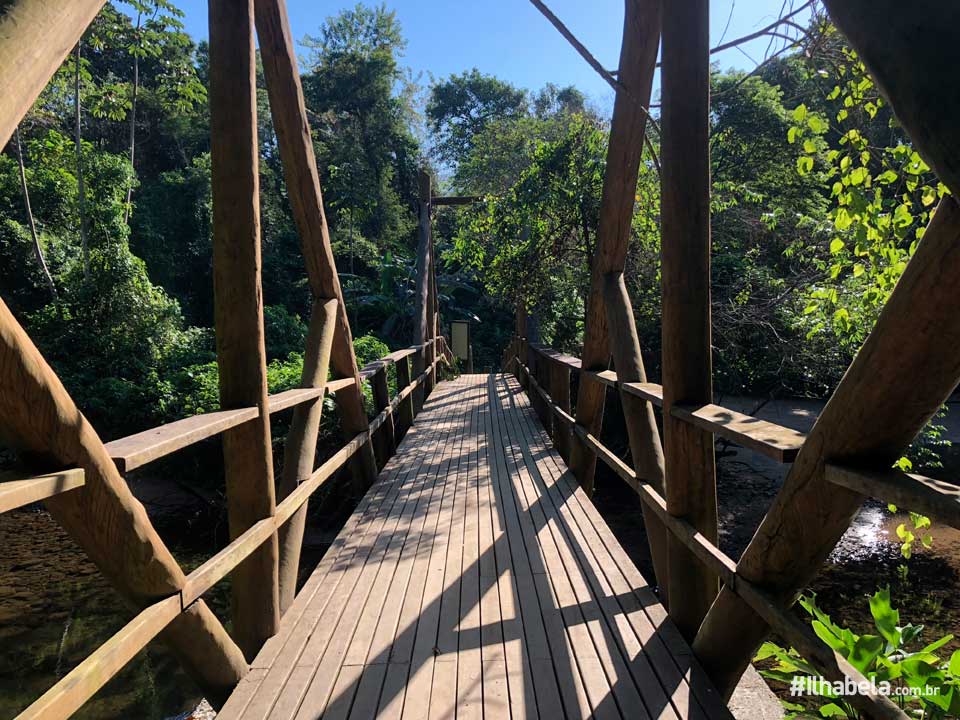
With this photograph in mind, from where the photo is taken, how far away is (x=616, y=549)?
8.82 ft

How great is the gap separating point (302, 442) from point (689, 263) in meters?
1.83

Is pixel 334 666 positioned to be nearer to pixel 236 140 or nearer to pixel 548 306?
pixel 236 140

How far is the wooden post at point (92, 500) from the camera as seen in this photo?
1057 millimetres

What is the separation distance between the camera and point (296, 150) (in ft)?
9.26

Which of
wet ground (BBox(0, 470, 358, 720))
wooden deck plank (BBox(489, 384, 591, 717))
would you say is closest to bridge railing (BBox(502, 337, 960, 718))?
wooden deck plank (BBox(489, 384, 591, 717))

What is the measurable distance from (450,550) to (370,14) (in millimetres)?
27373

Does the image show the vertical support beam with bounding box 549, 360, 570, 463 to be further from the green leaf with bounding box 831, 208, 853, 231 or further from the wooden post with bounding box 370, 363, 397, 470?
the green leaf with bounding box 831, 208, 853, 231

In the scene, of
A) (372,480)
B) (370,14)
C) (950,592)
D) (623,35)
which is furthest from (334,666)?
(370,14)

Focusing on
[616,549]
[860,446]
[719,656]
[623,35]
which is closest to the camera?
[860,446]

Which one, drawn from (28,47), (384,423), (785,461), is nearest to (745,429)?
(785,461)

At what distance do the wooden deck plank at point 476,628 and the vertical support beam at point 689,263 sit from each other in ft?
1.12

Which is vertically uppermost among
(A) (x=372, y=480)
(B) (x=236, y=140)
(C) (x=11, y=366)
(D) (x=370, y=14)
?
(D) (x=370, y=14)

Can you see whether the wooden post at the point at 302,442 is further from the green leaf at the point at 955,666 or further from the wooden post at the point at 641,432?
the green leaf at the point at 955,666

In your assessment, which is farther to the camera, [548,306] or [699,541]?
[548,306]
